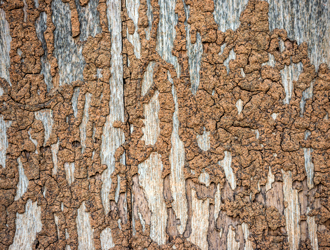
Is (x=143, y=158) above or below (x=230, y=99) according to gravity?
below

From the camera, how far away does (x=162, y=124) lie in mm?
1071

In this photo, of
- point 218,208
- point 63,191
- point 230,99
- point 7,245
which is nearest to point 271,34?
point 230,99

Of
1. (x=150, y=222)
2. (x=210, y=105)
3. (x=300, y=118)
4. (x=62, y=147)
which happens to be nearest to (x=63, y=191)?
(x=62, y=147)

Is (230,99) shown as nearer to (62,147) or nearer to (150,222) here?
(150,222)

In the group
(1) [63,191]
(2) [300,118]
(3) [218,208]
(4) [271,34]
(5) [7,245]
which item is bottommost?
(5) [7,245]

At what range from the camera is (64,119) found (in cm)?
108

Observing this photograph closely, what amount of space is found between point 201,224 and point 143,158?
15.9 inches

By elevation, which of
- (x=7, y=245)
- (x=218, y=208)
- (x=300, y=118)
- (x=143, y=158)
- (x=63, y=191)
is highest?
(x=300, y=118)

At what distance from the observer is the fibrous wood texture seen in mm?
1050

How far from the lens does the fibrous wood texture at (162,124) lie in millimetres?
1050

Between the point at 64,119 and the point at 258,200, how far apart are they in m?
0.97

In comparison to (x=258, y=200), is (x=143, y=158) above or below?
above

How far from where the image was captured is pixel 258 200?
1.06 m

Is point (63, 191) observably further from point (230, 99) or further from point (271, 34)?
point (271, 34)
